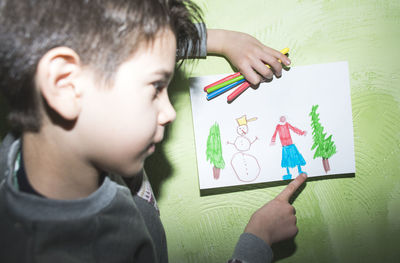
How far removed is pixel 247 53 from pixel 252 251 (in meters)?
0.32

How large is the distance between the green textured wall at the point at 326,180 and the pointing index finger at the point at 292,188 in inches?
1.1

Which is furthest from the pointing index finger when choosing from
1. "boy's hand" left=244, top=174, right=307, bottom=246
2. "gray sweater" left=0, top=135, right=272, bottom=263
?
"gray sweater" left=0, top=135, right=272, bottom=263

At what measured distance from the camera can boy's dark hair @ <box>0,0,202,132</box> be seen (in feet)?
0.90

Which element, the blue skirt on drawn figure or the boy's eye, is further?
the blue skirt on drawn figure

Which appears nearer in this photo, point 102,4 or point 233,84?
point 102,4

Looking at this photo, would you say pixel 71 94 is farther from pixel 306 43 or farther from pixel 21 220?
pixel 306 43

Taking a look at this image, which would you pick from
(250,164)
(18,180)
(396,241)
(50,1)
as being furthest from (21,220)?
(396,241)

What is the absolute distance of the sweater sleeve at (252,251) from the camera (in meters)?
0.44

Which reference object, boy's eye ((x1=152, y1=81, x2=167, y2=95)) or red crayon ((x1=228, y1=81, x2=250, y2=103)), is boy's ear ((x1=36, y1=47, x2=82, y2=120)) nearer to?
boy's eye ((x1=152, y1=81, x2=167, y2=95))

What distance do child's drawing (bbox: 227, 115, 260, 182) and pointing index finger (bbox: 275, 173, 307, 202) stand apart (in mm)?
58

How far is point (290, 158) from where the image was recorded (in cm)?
52

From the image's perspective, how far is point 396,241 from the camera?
57 centimetres

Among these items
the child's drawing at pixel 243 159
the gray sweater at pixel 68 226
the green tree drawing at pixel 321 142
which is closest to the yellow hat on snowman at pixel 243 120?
the child's drawing at pixel 243 159

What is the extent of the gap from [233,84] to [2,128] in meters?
0.42
